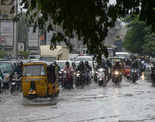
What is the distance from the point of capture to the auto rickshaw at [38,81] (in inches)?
841

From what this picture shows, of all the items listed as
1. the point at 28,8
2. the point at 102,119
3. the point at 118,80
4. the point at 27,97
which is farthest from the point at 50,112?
the point at 118,80

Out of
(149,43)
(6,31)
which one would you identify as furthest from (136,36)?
(6,31)

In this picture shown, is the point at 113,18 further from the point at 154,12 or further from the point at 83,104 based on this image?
the point at 83,104

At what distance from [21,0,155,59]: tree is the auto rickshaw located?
524 inches

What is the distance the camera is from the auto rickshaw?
70.1ft

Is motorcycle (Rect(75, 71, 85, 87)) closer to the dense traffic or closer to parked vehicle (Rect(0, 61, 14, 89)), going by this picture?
the dense traffic

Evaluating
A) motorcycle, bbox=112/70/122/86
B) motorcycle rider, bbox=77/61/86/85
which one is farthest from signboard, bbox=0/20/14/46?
motorcycle, bbox=112/70/122/86

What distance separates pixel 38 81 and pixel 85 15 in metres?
14.5

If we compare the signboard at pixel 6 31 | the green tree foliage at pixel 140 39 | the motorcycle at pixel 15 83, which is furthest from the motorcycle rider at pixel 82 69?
the green tree foliage at pixel 140 39

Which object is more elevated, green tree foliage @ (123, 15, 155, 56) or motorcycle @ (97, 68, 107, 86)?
green tree foliage @ (123, 15, 155, 56)

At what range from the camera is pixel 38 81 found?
21422 mm

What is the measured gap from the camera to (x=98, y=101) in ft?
65.9

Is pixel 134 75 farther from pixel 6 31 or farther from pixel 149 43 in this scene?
pixel 149 43

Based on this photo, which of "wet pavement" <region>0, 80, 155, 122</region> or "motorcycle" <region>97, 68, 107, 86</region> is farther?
"motorcycle" <region>97, 68, 107, 86</region>
